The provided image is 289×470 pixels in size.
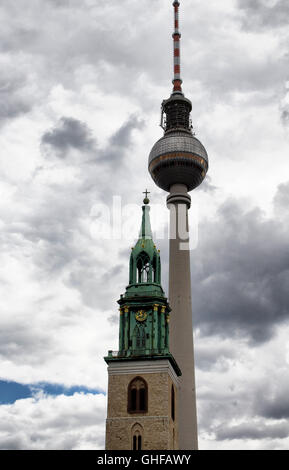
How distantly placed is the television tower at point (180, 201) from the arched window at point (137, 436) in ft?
146

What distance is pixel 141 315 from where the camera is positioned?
8088 cm

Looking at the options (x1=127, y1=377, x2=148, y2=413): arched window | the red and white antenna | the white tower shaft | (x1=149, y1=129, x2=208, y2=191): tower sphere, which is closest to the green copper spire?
(x1=127, y1=377, x2=148, y2=413): arched window

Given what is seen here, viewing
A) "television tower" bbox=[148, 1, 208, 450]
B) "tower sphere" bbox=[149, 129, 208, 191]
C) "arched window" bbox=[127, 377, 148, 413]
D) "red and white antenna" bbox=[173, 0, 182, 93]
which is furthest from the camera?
"red and white antenna" bbox=[173, 0, 182, 93]

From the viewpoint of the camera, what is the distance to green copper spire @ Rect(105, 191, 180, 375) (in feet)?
255

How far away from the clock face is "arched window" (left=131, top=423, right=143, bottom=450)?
13.0 m

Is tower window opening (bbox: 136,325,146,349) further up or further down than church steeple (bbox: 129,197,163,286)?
further down

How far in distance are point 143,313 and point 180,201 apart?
5884cm

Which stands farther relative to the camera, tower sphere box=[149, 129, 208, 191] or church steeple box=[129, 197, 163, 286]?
tower sphere box=[149, 129, 208, 191]

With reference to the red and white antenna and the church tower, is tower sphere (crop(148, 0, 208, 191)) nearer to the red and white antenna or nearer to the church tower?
the red and white antenna

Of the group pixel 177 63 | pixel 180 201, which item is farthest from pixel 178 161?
pixel 177 63

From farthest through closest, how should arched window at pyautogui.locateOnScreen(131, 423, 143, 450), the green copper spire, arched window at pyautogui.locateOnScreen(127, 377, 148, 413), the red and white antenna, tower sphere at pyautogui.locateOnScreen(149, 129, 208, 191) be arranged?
1. the red and white antenna
2. tower sphere at pyautogui.locateOnScreen(149, 129, 208, 191)
3. the green copper spire
4. arched window at pyautogui.locateOnScreen(127, 377, 148, 413)
5. arched window at pyautogui.locateOnScreen(131, 423, 143, 450)

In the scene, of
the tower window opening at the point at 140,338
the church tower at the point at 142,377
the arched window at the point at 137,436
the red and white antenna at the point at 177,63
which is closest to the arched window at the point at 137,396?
the church tower at the point at 142,377
